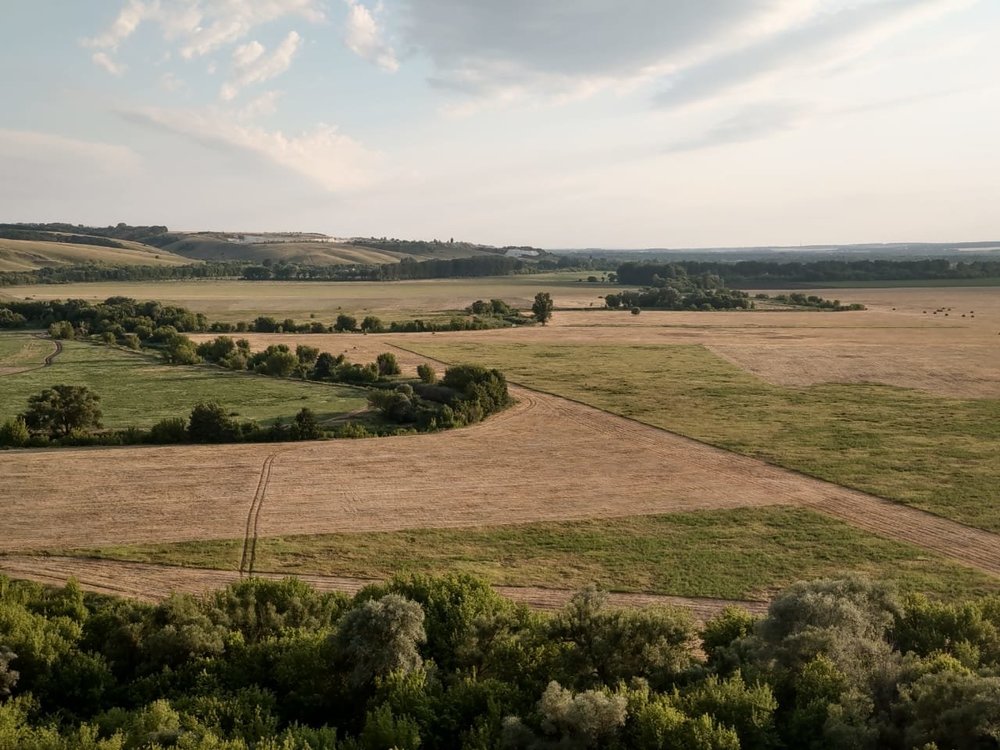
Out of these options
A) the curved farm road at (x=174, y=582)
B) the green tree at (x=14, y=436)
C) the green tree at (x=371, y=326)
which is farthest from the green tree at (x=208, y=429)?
the green tree at (x=371, y=326)

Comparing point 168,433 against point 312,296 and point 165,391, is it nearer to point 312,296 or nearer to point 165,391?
point 165,391

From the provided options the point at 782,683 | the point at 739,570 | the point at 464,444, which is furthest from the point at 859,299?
the point at 782,683

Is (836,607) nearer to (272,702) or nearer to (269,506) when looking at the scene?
(272,702)

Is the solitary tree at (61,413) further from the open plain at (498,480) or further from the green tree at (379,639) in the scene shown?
the green tree at (379,639)

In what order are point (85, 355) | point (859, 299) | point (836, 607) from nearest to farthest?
point (836, 607) < point (85, 355) < point (859, 299)

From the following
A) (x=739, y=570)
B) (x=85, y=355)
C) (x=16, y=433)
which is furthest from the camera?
(x=85, y=355)

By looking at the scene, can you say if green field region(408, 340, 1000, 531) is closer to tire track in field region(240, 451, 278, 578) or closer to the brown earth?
the brown earth

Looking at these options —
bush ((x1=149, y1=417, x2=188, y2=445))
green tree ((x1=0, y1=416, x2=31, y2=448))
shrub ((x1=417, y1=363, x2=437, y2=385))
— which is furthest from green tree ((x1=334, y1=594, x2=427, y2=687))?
shrub ((x1=417, y1=363, x2=437, y2=385))
